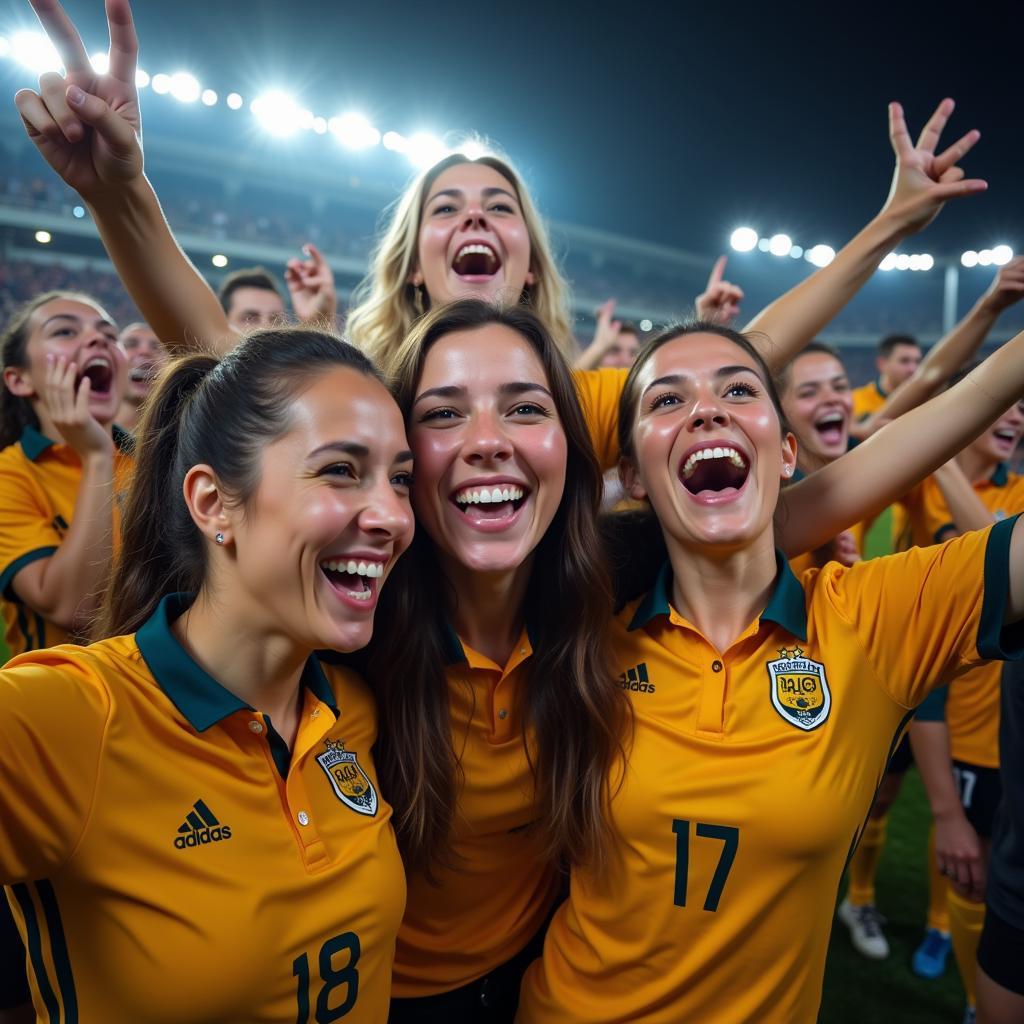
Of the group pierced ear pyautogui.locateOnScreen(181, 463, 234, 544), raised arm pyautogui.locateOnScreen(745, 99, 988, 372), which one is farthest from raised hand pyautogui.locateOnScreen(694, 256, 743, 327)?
pierced ear pyautogui.locateOnScreen(181, 463, 234, 544)

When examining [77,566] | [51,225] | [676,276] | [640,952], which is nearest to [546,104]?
[51,225]

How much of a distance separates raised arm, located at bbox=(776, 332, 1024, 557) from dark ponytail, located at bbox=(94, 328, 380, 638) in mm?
1076

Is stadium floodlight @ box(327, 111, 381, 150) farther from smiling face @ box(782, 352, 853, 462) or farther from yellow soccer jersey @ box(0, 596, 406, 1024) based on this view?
yellow soccer jersey @ box(0, 596, 406, 1024)

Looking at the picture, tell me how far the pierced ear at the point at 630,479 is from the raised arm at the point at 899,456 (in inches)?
13.3

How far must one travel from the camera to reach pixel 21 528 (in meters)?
2.46

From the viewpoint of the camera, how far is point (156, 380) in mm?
1602

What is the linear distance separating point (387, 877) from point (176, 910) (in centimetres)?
36

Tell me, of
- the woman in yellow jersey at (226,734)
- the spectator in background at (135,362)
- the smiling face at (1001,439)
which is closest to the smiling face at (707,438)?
the woman in yellow jersey at (226,734)

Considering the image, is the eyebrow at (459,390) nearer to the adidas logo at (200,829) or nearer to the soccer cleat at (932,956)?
the adidas logo at (200,829)

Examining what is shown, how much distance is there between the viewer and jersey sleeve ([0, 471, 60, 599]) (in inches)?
94.7

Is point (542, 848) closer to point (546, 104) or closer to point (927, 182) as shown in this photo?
point (927, 182)

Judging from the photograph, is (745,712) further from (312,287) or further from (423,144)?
(423,144)

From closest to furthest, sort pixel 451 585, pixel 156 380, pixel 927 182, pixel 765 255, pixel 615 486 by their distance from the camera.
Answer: pixel 156 380 → pixel 451 585 → pixel 927 182 → pixel 615 486 → pixel 765 255

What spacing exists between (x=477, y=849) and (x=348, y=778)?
380 millimetres
